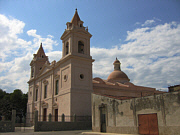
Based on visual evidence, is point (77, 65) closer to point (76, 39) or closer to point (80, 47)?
point (80, 47)

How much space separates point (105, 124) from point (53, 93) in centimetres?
1427

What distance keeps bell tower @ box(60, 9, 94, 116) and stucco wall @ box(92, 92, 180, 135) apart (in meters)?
6.15

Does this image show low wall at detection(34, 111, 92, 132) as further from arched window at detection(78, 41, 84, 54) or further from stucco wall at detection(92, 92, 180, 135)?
arched window at detection(78, 41, 84, 54)

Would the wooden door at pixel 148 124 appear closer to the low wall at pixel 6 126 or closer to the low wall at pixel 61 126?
the low wall at pixel 61 126

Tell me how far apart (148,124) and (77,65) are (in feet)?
46.7

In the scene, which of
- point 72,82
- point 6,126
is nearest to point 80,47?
point 72,82

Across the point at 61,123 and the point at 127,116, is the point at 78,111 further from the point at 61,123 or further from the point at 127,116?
the point at 127,116

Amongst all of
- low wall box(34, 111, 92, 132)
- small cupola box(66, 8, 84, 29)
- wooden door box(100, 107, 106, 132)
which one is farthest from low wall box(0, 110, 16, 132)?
small cupola box(66, 8, 84, 29)

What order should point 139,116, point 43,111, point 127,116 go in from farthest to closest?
point 43,111 < point 127,116 < point 139,116

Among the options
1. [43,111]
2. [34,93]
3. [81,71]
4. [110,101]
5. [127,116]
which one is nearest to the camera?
[127,116]

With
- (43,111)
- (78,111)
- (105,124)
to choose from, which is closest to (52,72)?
(43,111)

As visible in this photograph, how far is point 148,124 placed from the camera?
12398 millimetres

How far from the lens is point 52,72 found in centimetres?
3000

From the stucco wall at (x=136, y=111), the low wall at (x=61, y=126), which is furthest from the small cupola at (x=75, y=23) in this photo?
the low wall at (x=61, y=126)
